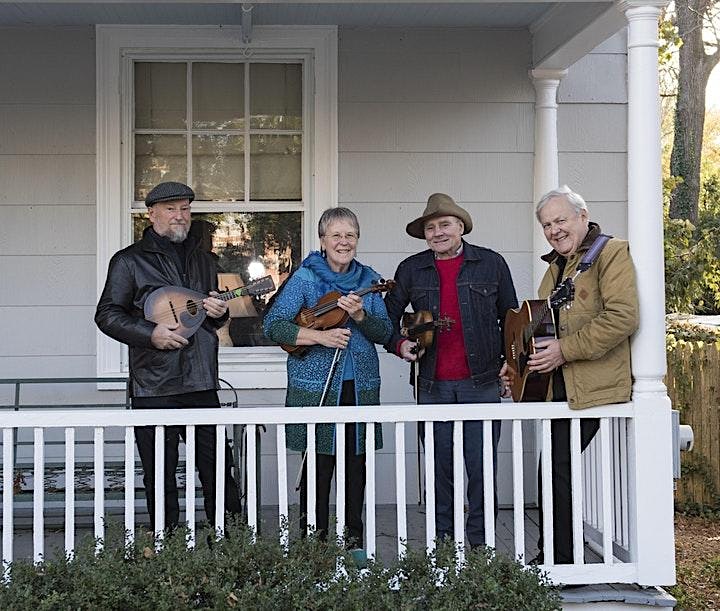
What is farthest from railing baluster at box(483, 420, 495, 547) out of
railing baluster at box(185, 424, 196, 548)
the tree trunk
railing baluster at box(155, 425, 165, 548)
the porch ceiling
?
the tree trunk

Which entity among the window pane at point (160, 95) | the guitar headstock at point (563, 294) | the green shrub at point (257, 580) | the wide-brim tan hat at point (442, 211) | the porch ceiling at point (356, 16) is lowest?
the green shrub at point (257, 580)

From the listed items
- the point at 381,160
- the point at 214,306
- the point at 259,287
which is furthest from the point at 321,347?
the point at 381,160

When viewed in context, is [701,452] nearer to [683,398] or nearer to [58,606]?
[683,398]

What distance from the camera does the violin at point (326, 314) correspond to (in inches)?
166

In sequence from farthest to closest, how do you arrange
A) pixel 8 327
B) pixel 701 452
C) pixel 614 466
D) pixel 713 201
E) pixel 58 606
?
pixel 713 201 < pixel 701 452 < pixel 8 327 < pixel 614 466 < pixel 58 606

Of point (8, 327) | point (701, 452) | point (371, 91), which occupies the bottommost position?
point (701, 452)

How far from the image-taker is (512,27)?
5918 mm

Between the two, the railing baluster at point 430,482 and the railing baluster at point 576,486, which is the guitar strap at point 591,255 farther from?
the railing baluster at point 430,482

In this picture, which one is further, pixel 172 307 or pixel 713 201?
pixel 713 201

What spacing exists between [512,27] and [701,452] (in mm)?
3408

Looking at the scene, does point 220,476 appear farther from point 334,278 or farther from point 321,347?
point 334,278

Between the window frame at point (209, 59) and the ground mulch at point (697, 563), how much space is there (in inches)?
99.2

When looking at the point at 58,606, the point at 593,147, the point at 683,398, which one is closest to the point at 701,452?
the point at 683,398

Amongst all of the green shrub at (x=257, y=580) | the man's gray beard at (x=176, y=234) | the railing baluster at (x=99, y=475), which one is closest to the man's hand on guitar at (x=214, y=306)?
the man's gray beard at (x=176, y=234)
